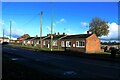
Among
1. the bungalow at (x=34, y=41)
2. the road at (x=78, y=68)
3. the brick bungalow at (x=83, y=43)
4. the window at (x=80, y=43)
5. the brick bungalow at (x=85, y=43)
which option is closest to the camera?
the road at (x=78, y=68)

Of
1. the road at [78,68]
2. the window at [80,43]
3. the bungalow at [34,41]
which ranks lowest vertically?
the road at [78,68]

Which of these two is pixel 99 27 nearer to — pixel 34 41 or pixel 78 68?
pixel 34 41

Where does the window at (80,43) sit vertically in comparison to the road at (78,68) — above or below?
above

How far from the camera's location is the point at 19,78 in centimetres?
1149

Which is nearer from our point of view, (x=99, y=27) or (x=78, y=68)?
(x=78, y=68)

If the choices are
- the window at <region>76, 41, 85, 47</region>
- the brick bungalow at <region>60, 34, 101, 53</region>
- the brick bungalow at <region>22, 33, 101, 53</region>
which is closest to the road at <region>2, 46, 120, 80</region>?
the brick bungalow at <region>60, 34, 101, 53</region>

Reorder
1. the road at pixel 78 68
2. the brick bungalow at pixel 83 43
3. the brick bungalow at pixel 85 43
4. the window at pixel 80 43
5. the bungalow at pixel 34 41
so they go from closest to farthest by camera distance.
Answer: the road at pixel 78 68
the brick bungalow at pixel 85 43
the brick bungalow at pixel 83 43
the window at pixel 80 43
the bungalow at pixel 34 41

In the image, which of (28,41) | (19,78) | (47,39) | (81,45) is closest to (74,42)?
(81,45)

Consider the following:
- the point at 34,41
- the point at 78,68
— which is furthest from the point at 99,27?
the point at 78,68

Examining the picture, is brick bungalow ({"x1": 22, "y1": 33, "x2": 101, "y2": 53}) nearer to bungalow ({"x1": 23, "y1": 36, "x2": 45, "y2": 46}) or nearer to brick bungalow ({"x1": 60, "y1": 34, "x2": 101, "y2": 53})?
brick bungalow ({"x1": 60, "y1": 34, "x2": 101, "y2": 53})

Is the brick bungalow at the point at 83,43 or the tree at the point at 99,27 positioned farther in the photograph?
the tree at the point at 99,27

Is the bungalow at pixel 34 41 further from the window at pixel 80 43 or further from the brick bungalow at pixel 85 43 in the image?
the window at pixel 80 43

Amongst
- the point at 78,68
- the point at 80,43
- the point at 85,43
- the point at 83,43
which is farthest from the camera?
the point at 80,43

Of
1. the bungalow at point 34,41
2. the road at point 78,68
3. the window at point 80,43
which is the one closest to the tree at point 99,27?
the bungalow at point 34,41
